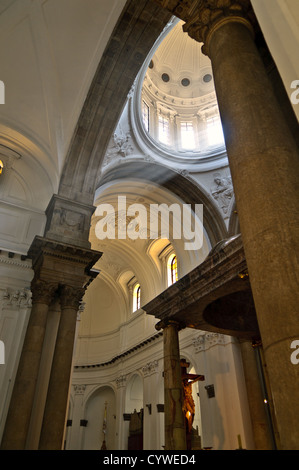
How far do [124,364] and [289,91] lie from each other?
18.6 meters

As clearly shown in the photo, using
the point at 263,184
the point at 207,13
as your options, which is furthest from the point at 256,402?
the point at 207,13

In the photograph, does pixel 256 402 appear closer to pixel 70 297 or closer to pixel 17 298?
pixel 70 297

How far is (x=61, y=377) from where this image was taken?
25.9 ft

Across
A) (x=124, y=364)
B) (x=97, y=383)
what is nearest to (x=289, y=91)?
(x=124, y=364)

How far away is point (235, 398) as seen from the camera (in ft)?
37.5

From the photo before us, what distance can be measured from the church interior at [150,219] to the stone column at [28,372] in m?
0.03

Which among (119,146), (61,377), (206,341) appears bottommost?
(61,377)

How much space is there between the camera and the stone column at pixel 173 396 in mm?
6059

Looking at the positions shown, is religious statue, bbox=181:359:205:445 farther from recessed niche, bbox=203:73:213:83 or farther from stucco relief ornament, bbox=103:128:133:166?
recessed niche, bbox=203:73:213:83

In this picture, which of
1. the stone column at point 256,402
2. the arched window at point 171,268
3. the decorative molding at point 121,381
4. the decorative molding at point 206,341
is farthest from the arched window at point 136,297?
the stone column at point 256,402

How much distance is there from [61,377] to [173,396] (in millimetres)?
2892
